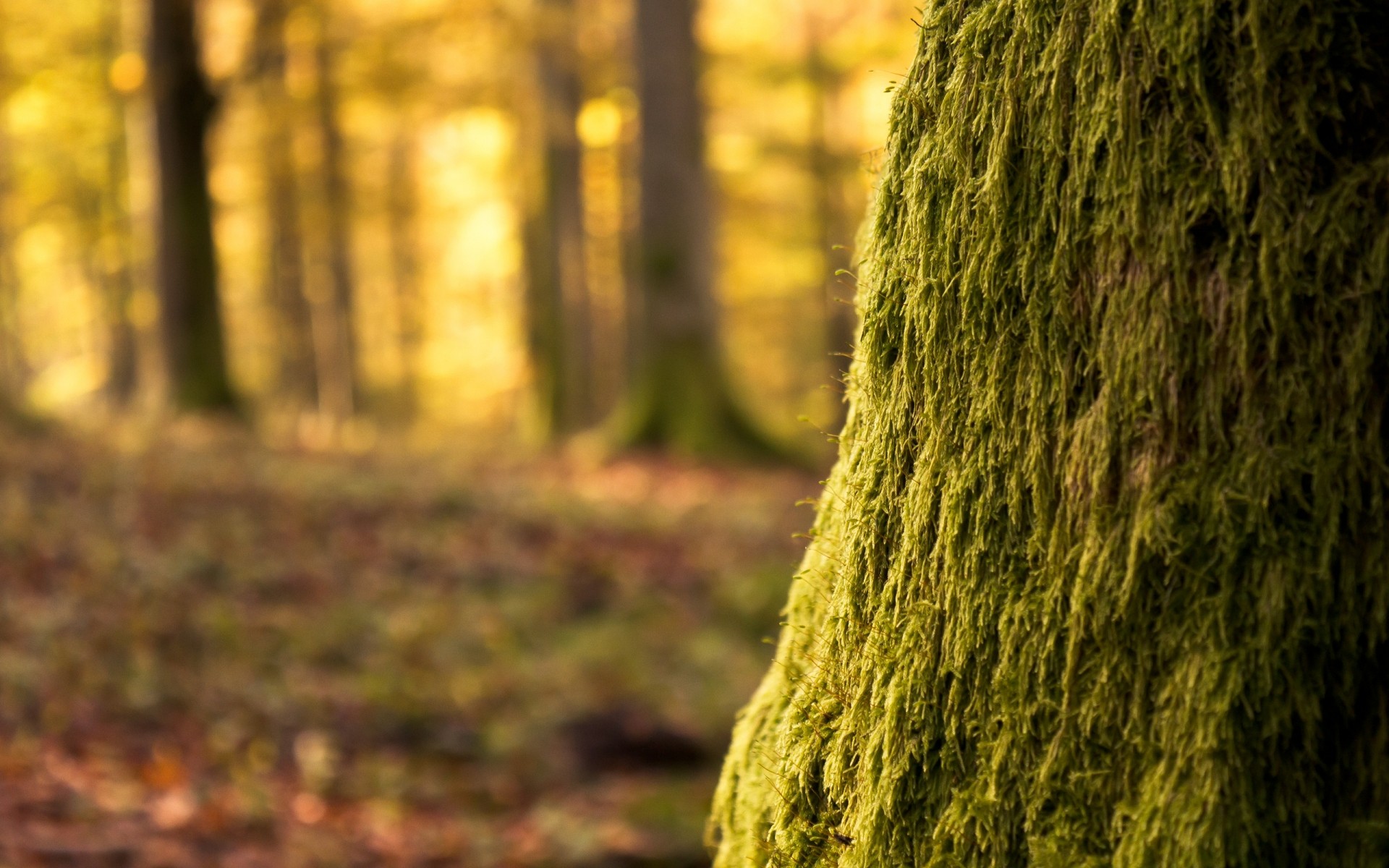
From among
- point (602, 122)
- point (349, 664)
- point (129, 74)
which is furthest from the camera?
point (602, 122)

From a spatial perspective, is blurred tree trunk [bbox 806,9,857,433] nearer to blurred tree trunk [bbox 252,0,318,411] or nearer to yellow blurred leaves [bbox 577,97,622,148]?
yellow blurred leaves [bbox 577,97,622,148]

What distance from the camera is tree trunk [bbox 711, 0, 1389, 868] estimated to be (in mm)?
1119

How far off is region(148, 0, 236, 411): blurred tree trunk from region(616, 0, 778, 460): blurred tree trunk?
4897 mm

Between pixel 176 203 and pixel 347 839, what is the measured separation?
1010cm

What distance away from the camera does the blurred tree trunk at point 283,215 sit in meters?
13.0

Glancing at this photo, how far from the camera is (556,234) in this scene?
61.4 feet

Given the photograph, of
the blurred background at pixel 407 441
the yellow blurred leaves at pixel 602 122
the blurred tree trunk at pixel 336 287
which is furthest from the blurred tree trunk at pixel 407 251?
the yellow blurred leaves at pixel 602 122

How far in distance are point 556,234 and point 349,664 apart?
A: 492 inches

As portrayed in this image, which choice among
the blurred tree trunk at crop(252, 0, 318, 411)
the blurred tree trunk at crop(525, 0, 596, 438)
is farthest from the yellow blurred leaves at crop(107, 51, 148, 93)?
the blurred tree trunk at crop(525, 0, 596, 438)

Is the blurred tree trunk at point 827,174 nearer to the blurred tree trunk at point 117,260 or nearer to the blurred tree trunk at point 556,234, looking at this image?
the blurred tree trunk at point 556,234

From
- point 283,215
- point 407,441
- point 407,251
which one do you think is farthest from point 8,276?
point 407,441

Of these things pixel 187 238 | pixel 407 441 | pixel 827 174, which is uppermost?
pixel 827 174

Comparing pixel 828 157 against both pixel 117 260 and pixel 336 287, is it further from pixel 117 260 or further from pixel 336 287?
pixel 117 260

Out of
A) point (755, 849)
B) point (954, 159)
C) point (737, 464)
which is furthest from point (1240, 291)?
point (737, 464)
